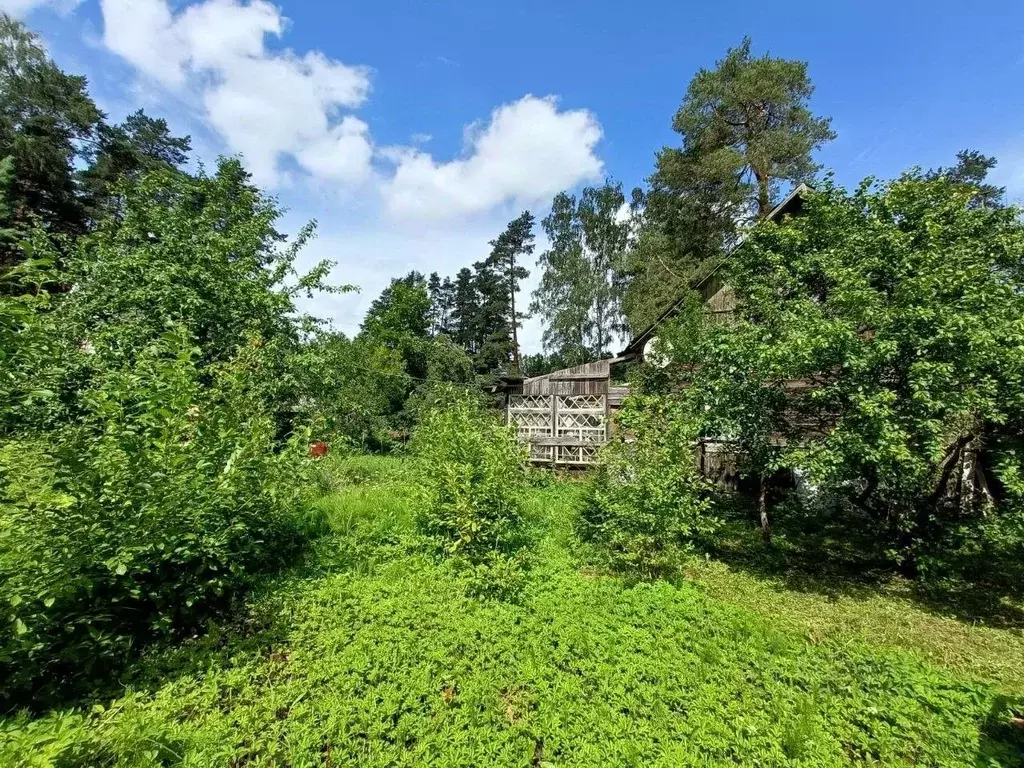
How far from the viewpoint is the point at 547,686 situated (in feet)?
10.3

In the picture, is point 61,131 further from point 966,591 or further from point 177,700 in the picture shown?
point 966,591

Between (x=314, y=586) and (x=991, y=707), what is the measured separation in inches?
210

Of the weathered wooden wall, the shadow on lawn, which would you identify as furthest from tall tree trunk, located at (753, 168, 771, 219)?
the shadow on lawn

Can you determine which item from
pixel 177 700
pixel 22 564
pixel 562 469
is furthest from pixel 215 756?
pixel 562 469

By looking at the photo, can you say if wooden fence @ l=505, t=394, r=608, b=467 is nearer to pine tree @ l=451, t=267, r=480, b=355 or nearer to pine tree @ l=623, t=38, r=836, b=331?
pine tree @ l=623, t=38, r=836, b=331

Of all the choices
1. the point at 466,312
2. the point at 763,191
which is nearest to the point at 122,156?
the point at 466,312

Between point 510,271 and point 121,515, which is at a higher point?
point 510,271

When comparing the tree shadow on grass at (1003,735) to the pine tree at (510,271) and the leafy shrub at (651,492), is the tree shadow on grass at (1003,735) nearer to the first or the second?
the leafy shrub at (651,492)

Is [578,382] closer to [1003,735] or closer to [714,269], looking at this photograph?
[714,269]

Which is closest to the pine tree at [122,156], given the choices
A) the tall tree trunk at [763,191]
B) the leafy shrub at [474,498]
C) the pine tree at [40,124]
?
the pine tree at [40,124]

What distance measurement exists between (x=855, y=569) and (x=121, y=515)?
732cm

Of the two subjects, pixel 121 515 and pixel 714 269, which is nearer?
pixel 121 515

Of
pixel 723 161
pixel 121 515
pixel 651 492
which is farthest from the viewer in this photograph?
pixel 723 161

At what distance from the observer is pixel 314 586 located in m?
4.50
